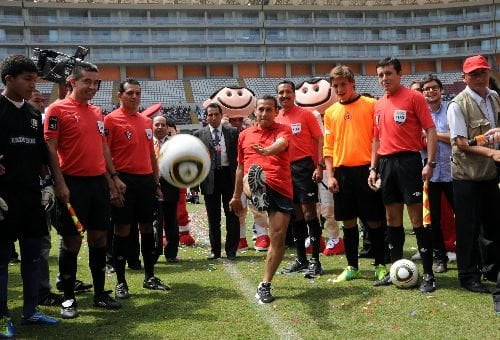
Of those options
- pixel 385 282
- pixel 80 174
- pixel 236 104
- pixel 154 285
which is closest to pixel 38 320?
pixel 80 174

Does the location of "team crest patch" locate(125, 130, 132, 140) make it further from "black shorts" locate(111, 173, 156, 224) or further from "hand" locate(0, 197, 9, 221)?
"hand" locate(0, 197, 9, 221)

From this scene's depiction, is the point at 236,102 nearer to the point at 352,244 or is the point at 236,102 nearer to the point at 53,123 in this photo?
the point at 352,244

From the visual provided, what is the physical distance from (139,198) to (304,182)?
204 cm

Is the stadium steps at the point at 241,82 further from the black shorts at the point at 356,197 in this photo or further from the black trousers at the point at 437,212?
the black shorts at the point at 356,197

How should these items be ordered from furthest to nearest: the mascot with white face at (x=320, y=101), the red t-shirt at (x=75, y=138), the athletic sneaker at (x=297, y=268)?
the mascot with white face at (x=320, y=101) → the athletic sneaker at (x=297, y=268) → the red t-shirt at (x=75, y=138)

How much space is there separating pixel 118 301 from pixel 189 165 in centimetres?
157

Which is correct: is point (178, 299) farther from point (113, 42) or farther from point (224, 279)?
point (113, 42)

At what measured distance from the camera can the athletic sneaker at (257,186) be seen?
5293 mm

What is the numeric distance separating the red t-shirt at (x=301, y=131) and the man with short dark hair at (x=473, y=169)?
1911mm

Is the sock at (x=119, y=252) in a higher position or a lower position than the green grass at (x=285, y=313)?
higher

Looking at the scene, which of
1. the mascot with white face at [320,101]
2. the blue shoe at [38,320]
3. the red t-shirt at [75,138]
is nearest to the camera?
the blue shoe at [38,320]

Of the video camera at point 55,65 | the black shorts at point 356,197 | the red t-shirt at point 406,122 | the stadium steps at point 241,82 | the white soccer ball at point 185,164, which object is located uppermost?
the stadium steps at point 241,82

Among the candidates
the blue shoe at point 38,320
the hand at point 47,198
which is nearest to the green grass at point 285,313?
the blue shoe at point 38,320

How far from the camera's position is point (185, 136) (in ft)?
18.9
